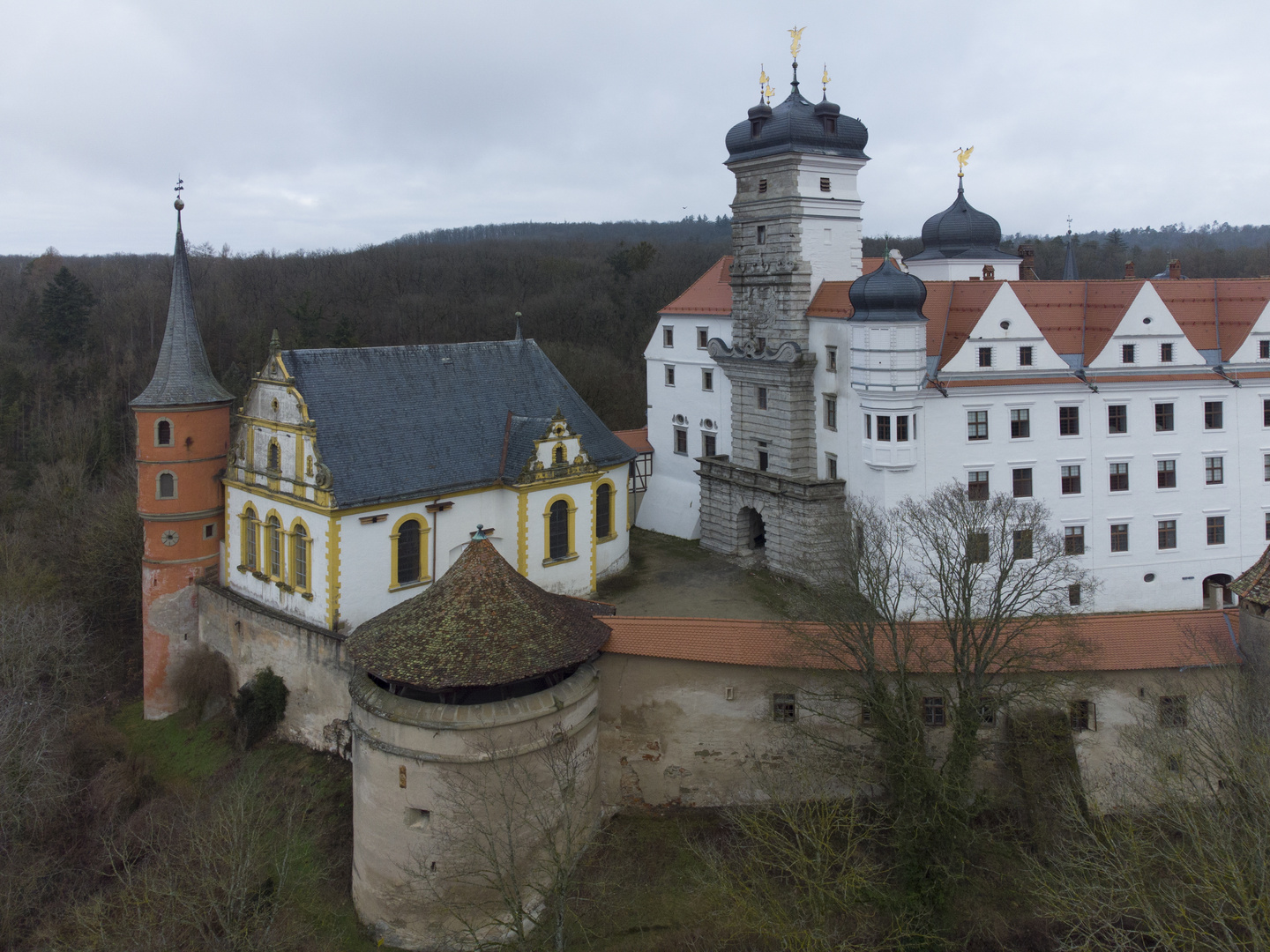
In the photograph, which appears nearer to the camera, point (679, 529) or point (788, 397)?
point (788, 397)

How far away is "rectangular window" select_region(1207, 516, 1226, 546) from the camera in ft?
107

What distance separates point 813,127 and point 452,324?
51106mm

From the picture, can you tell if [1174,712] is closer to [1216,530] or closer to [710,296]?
[1216,530]

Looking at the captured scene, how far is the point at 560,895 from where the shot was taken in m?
19.6

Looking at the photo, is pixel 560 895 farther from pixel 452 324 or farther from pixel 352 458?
pixel 452 324

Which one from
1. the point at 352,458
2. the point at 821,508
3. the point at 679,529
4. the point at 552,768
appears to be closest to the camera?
the point at 552,768

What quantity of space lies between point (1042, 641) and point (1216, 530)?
12.6 m

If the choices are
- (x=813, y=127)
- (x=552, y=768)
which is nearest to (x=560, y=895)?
(x=552, y=768)

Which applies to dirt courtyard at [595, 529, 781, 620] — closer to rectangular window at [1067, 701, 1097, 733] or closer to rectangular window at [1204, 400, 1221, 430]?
rectangular window at [1067, 701, 1097, 733]

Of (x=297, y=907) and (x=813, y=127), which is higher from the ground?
(x=813, y=127)

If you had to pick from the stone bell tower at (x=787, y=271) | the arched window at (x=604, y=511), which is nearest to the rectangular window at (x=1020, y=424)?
the stone bell tower at (x=787, y=271)

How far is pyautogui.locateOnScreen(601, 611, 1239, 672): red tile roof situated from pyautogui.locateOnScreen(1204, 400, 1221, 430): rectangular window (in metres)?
10.8

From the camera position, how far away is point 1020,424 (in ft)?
104

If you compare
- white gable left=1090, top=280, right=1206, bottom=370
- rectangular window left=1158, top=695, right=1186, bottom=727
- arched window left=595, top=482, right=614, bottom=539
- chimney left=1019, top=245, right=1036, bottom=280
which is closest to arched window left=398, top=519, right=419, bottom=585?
arched window left=595, top=482, right=614, bottom=539
